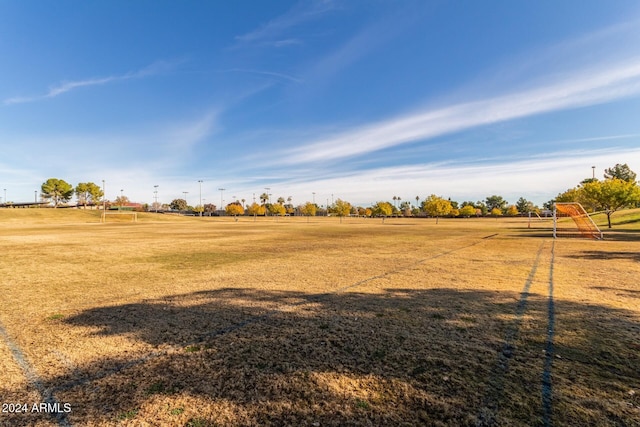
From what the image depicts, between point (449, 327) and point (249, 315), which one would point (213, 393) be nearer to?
point (249, 315)

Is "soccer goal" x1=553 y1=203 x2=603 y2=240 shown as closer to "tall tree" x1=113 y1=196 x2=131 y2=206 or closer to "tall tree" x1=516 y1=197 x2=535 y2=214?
"tall tree" x1=516 y1=197 x2=535 y2=214

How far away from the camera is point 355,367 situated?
14.8ft

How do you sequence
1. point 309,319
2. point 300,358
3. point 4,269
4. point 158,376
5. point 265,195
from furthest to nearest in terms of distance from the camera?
point 265,195
point 4,269
point 309,319
point 300,358
point 158,376

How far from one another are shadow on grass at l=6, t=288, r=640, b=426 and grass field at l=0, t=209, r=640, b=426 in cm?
2

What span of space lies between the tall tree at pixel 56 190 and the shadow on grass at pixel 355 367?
16055 cm

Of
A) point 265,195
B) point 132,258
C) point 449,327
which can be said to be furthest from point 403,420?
point 265,195

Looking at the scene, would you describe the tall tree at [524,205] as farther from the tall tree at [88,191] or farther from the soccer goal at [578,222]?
the tall tree at [88,191]

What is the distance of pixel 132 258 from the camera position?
52.1 feet

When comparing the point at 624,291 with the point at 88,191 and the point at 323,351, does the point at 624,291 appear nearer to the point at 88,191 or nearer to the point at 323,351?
the point at 323,351

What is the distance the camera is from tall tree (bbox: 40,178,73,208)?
127 meters

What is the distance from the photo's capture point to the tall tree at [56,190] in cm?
12688

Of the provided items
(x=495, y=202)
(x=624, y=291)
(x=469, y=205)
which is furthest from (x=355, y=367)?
(x=495, y=202)

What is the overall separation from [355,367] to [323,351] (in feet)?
2.35

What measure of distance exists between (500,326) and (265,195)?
527 ft
